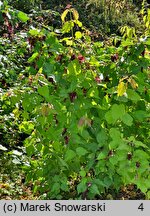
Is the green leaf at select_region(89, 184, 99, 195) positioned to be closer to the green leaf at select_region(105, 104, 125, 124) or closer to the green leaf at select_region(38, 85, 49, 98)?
the green leaf at select_region(105, 104, 125, 124)

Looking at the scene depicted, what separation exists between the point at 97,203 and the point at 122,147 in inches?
12.5

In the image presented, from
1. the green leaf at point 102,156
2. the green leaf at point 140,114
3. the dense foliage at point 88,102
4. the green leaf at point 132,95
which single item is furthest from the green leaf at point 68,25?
the green leaf at point 102,156

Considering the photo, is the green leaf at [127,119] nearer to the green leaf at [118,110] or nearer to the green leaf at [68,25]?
the green leaf at [118,110]

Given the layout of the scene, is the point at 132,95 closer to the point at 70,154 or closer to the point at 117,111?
the point at 117,111

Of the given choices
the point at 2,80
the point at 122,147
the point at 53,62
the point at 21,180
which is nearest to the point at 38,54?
the point at 53,62

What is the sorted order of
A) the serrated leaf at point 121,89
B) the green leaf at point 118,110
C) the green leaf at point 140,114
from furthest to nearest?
1. the green leaf at point 140,114
2. the green leaf at point 118,110
3. the serrated leaf at point 121,89

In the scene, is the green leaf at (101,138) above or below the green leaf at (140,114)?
below

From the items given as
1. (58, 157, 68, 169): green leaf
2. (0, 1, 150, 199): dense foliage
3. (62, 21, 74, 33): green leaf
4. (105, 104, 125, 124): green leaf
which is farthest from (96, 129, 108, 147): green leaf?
(62, 21, 74, 33): green leaf

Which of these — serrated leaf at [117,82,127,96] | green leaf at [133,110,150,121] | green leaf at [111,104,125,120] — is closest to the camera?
serrated leaf at [117,82,127,96]

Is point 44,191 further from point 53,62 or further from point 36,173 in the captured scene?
point 53,62

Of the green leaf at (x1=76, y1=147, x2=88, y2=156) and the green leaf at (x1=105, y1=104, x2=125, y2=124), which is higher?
the green leaf at (x1=105, y1=104, x2=125, y2=124)

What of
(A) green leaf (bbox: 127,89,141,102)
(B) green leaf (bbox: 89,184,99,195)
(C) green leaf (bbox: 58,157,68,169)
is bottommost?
(B) green leaf (bbox: 89,184,99,195)

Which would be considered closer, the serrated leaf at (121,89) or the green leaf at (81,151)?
the serrated leaf at (121,89)

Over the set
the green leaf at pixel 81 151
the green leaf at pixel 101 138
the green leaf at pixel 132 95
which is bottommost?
the green leaf at pixel 81 151
